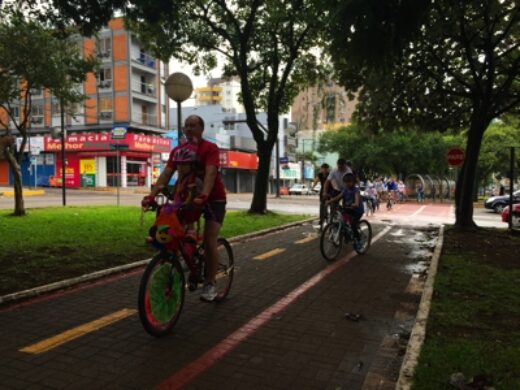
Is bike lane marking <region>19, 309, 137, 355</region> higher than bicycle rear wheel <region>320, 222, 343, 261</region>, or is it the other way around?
bicycle rear wheel <region>320, 222, 343, 261</region>

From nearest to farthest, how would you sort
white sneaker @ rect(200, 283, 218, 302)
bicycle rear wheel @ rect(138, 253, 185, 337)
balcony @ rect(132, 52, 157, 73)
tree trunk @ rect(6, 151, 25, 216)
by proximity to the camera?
bicycle rear wheel @ rect(138, 253, 185, 337) → white sneaker @ rect(200, 283, 218, 302) → tree trunk @ rect(6, 151, 25, 216) → balcony @ rect(132, 52, 157, 73)

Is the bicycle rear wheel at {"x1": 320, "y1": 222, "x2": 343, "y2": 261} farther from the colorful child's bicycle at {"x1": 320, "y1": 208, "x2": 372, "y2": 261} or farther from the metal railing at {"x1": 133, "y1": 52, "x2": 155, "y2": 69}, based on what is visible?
the metal railing at {"x1": 133, "y1": 52, "x2": 155, "y2": 69}

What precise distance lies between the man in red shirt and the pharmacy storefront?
37798mm

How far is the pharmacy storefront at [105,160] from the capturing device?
137 ft

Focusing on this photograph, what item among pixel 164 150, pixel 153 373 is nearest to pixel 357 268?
pixel 153 373

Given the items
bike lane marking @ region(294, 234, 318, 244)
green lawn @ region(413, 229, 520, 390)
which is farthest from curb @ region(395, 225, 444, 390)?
bike lane marking @ region(294, 234, 318, 244)

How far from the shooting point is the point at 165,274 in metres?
4.46

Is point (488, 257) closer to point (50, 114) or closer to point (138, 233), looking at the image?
Answer: point (138, 233)

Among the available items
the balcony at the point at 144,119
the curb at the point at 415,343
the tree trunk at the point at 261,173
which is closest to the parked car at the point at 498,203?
the tree trunk at the point at 261,173

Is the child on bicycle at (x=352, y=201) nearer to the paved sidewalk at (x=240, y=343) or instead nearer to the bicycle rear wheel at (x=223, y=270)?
the paved sidewalk at (x=240, y=343)

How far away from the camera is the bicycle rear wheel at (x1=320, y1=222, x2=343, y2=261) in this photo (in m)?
8.46

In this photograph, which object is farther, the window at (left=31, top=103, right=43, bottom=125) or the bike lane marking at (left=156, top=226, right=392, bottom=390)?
the window at (left=31, top=103, right=43, bottom=125)

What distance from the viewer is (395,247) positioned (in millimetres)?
10750

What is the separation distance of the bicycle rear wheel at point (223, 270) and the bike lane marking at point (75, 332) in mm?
986
